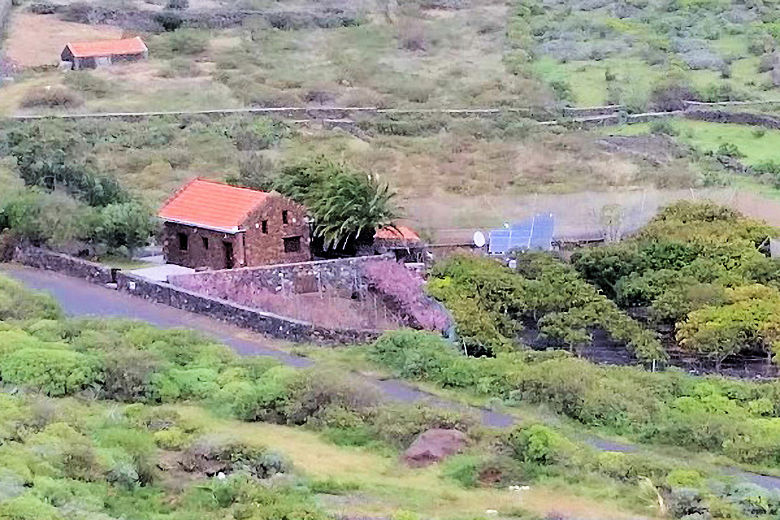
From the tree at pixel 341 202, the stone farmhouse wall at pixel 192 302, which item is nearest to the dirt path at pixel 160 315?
the stone farmhouse wall at pixel 192 302

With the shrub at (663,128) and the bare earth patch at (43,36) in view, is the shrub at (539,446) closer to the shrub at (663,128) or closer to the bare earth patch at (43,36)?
the shrub at (663,128)

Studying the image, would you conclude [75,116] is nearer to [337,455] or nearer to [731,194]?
[731,194]

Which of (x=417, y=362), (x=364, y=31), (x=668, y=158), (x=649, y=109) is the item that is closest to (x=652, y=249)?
(x=417, y=362)

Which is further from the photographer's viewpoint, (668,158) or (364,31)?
(364,31)

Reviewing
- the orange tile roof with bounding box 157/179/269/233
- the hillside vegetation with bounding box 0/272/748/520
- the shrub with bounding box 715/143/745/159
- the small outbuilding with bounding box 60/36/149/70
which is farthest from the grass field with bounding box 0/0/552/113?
the hillside vegetation with bounding box 0/272/748/520

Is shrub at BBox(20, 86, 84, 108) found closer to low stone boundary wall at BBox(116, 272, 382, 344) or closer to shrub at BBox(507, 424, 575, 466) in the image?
low stone boundary wall at BBox(116, 272, 382, 344)

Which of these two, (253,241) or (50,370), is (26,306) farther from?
(253,241)
